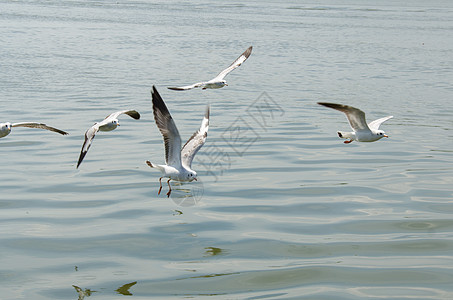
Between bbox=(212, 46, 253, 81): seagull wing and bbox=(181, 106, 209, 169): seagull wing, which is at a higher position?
bbox=(212, 46, 253, 81): seagull wing

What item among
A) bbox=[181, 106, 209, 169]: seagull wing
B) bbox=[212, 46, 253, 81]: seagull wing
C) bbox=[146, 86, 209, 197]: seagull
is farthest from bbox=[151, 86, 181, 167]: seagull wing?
bbox=[212, 46, 253, 81]: seagull wing

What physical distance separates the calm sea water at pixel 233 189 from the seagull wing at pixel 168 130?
119cm

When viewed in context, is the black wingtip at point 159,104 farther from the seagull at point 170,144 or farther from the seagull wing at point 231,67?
the seagull wing at point 231,67

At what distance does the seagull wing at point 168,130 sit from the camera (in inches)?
405

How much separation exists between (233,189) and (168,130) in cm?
298

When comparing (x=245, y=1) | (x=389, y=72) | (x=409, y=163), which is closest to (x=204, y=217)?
(x=409, y=163)

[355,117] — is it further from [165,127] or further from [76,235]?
[76,235]

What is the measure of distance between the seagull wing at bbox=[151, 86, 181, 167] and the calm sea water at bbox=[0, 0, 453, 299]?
119cm

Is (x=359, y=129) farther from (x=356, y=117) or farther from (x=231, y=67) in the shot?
(x=231, y=67)

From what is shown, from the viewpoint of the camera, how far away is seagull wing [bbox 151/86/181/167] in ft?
33.8

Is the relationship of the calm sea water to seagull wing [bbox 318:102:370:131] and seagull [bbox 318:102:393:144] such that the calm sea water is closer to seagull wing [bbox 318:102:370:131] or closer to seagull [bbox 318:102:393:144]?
seagull [bbox 318:102:393:144]

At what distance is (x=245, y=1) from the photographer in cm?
8562

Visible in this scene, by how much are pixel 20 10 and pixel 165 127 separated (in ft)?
158

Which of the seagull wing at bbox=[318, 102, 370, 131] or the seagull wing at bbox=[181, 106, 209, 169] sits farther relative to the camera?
the seagull wing at bbox=[318, 102, 370, 131]
